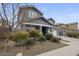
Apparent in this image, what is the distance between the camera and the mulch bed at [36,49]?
4.09 meters

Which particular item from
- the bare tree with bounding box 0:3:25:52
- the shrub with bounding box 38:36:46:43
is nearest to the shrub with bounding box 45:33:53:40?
the shrub with bounding box 38:36:46:43

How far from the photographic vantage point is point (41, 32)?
165 inches

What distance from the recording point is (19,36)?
411 centimetres

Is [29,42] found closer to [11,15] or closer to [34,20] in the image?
[34,20]

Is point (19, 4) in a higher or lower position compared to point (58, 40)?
higher

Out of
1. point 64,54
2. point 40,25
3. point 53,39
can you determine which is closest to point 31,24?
point 40,25

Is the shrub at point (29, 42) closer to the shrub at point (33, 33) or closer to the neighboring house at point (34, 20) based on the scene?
the shrub at point (33, 33)

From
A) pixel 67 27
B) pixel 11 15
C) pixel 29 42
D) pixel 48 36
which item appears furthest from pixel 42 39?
pixel 11 15

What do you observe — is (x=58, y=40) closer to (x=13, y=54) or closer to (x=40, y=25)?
(x=40, y=25)

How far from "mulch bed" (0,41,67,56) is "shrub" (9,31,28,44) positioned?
0.38 feet

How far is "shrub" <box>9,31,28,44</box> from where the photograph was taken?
13.4ft

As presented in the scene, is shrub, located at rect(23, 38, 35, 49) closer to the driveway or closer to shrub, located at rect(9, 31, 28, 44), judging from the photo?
shrub, located at rect(9, 31, 28, 44)

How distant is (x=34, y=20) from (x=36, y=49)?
47cm

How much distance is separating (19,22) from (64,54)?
891 millimetres
